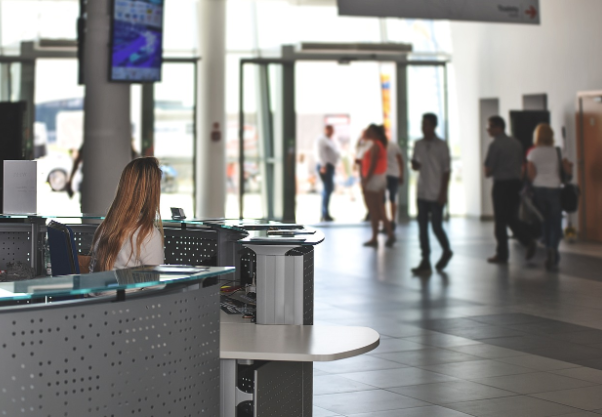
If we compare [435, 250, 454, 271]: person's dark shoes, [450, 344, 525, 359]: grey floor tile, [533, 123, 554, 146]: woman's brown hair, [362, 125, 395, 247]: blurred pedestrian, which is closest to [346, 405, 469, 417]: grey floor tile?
[450, 344, 525, 359]: grey floor tile

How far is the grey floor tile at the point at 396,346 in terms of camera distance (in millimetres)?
5895

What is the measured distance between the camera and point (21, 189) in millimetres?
5930

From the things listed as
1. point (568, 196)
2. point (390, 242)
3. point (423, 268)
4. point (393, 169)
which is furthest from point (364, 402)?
point (393, 169)

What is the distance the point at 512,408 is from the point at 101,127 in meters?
5.11

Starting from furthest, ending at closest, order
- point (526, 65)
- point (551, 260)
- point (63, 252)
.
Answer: point (526, 65) → point (551, 260) → point (63, 252)

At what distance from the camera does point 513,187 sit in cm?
1029

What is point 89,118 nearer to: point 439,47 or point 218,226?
point 218,226

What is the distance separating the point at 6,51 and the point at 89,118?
8.67 m

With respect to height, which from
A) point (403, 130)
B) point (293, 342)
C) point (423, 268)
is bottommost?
point (293, 342)

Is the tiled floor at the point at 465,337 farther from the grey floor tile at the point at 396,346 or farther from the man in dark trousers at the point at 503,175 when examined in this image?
the man in dark trousers at the point at 503,175

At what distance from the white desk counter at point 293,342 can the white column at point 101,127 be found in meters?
4.80

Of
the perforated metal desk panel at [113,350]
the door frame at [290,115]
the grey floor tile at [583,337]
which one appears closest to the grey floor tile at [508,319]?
the grey floor tile at [583,337]

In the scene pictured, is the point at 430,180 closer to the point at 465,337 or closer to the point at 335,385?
the point at 465,337

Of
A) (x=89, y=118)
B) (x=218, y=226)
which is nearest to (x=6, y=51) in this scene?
(x=89, y=118)
